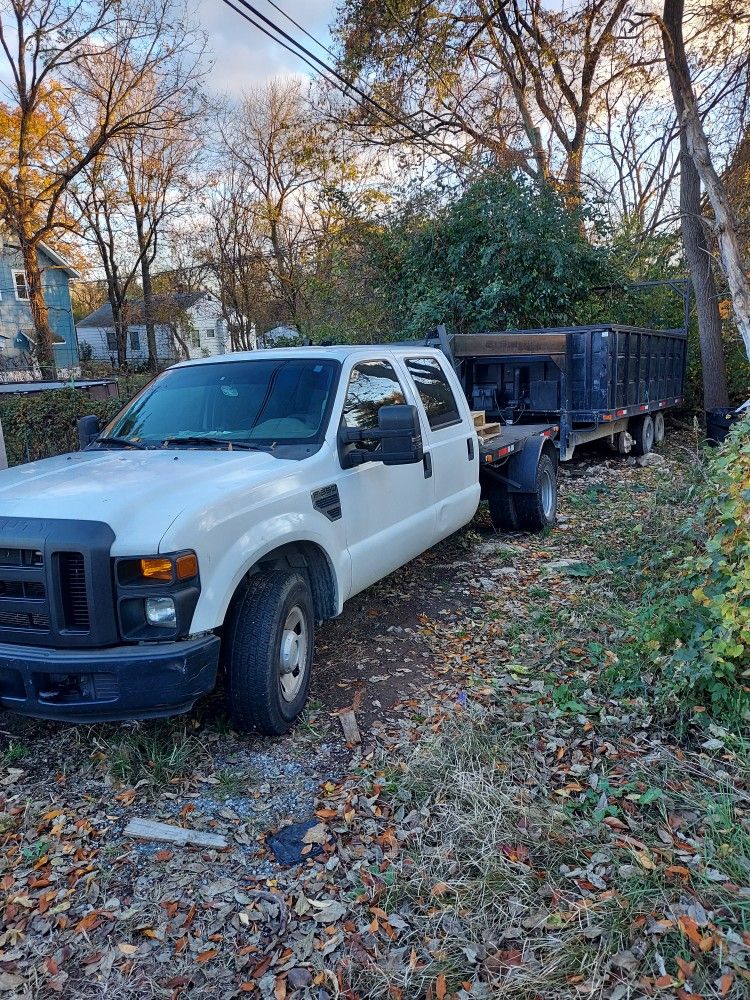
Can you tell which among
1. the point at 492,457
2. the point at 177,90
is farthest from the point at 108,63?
the point at 492,457

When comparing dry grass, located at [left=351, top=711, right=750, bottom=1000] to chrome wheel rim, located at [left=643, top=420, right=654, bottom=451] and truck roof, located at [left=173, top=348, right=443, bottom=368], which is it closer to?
truck roof, located at [left=173, top=348, right=443, bottom=368]

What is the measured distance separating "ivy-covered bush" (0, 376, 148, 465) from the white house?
16.8 meters

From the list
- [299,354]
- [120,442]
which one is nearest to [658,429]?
[299,354]

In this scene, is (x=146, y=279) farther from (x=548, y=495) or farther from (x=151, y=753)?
(x=151, y=753)

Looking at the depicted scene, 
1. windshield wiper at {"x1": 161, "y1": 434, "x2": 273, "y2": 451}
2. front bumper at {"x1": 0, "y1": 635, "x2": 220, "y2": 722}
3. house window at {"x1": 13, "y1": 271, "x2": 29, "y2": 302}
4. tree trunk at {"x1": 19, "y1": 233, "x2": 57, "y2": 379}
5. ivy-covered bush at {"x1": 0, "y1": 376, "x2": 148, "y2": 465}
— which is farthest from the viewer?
house window at {"x1": 13, "y1": 271, "x2": 29, "y2": 302}

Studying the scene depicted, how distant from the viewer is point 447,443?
5895mm

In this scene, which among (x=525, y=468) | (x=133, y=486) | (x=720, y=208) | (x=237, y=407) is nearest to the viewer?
(x=133, y=486)

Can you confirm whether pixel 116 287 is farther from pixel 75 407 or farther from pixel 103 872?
pixel 103 872

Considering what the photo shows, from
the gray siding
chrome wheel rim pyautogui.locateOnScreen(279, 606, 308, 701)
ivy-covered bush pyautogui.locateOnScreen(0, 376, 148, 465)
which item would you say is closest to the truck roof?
chrome wheel rim pyautogui.locateOnScreen(279, 606, 308, 701)

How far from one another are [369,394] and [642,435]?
857cm

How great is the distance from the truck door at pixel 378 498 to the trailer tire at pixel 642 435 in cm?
782

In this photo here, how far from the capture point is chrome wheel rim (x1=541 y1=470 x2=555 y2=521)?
7723mm

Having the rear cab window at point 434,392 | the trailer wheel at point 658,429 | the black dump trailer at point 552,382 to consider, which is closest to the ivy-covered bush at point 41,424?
the black dump trailer at point 552,382

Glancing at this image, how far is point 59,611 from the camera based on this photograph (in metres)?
3.21
